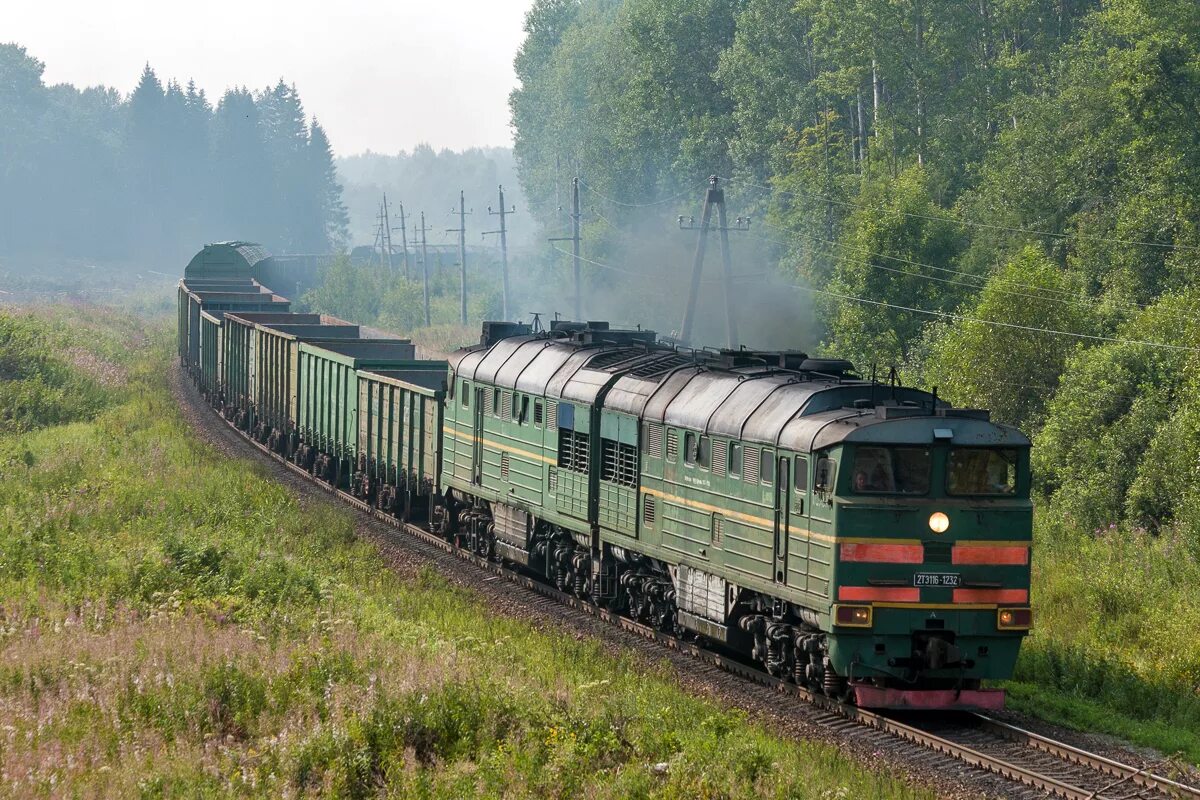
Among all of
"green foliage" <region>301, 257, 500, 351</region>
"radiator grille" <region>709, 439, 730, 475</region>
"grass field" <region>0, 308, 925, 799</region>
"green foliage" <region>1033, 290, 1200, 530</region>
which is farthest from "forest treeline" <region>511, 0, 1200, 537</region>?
"green foliage" <region>301, 257, 500, 351</region>

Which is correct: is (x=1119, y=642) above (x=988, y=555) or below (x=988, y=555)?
below

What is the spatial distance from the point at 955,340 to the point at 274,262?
204 ft

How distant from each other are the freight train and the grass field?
1.55 meters

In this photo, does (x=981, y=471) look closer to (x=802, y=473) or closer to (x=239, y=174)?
(x=802, y=473)

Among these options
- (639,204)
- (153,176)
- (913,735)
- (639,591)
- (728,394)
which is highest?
(153,176)

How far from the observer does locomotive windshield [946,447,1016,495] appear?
15.0 m

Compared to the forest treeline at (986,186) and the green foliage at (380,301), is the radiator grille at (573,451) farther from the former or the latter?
the green foliage at (380,301)

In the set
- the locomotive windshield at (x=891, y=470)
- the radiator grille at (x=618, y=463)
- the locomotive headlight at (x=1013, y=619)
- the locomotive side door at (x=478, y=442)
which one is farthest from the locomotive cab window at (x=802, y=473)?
the locomotive side door at (x=478, y=442)

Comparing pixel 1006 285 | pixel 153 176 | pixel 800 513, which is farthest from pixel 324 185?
pixel 800 513

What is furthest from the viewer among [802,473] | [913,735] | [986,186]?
[986,186]

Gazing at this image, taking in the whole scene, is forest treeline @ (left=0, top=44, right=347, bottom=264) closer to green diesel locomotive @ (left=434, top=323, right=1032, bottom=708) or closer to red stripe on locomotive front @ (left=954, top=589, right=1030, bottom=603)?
green diesel locomotive @ (left=434, top=323, right=1032, bottom=708)

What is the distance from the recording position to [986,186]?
48781 mm

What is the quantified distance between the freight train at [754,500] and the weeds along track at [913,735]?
0.88 ft

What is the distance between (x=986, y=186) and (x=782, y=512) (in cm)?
3571
